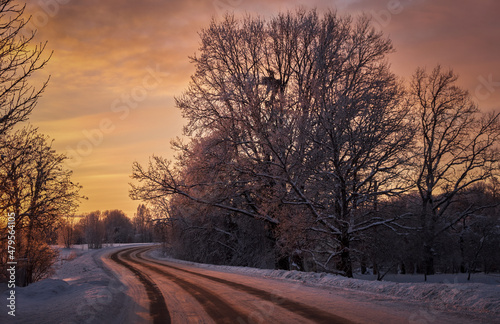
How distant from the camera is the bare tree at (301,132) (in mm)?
16297

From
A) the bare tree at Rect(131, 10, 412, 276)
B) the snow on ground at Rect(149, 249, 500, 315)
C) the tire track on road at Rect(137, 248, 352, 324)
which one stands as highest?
the bare tree at Rect(131, 10, 412, 276)

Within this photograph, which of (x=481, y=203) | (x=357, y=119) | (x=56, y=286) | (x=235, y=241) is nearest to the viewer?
(x=56, y=286)

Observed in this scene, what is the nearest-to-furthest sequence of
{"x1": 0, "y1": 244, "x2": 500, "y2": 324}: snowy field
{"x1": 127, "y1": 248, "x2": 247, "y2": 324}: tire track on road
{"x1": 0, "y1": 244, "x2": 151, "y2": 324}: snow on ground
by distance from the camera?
{"x1": 0, "y1": 244, "x2": 500, "y2": 324}: snowy field → {"x1": 127, "y1": 248, "x2": 247, "y2": 324}: tire track on road → {"x1": 0, "y1": 244, "x2": 151, "y2": 324}: snow on ground

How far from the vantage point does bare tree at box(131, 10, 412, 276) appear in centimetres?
1630

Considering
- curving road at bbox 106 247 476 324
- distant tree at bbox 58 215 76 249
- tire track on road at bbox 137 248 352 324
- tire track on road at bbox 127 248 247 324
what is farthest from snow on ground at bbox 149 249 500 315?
distant tree at bbox 58 215 76 249

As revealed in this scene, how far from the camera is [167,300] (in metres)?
10.8

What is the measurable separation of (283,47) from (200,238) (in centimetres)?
1920

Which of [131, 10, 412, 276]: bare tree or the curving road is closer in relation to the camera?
the curving road

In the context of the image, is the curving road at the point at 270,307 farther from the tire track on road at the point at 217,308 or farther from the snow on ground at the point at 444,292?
the snow on ground at the point at 444,292

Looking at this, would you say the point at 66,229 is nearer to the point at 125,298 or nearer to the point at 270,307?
the point at 125,298

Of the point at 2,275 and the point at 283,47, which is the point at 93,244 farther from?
the point at 283,47

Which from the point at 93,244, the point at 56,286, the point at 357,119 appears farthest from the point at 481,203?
the point at 93,244

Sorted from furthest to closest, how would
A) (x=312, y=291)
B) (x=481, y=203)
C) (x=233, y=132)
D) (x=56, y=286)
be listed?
(x=481, y=203)
(x=233, y=132)
(x=56, y=286)
(x=312, y=291)

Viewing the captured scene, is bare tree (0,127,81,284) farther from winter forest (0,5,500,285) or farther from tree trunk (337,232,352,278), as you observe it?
tree trunk (337,232,352,278)
